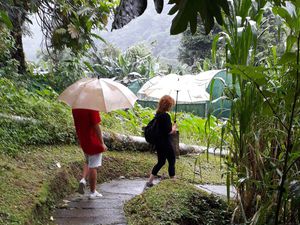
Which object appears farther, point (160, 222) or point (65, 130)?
point (65, 130)

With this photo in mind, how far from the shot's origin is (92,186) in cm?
466

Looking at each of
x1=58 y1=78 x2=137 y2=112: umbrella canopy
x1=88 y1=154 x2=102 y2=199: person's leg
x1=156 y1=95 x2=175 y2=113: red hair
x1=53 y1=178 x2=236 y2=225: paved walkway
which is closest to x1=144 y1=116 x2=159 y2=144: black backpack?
x1=156 y1=95 x2=175 y2=113: red hair

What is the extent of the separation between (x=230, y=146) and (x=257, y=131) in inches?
15.1

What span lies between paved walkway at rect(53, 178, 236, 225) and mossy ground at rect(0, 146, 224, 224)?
14cm

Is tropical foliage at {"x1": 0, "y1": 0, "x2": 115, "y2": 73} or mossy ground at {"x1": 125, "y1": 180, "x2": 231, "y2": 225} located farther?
tropical foliage at {"x1": 0, "y1": 0, "x2": 115, "y2": 73}

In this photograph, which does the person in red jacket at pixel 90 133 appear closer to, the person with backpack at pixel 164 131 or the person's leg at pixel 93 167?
the person's leg at pixel 93 167

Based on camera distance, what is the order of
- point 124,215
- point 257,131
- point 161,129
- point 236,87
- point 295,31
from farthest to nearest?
1. point 161,129
2. point 124,215
3. point 236,87
4. point 257,131
5. point 295,31

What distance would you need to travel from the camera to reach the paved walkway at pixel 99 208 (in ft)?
12.8

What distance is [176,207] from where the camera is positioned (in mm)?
4070

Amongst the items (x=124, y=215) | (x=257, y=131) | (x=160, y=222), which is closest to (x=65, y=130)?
(x=124, y=215)

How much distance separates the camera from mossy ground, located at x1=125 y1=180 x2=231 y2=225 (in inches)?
154

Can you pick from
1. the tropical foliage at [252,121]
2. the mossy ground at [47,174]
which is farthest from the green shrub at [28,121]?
the tropical foliage at [252,121]

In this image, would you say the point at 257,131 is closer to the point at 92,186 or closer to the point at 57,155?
the point at 92,186

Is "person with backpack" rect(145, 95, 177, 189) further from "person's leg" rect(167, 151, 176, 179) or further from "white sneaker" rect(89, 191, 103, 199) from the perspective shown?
"white sneaker" rect(89, 191, 103, 199)
